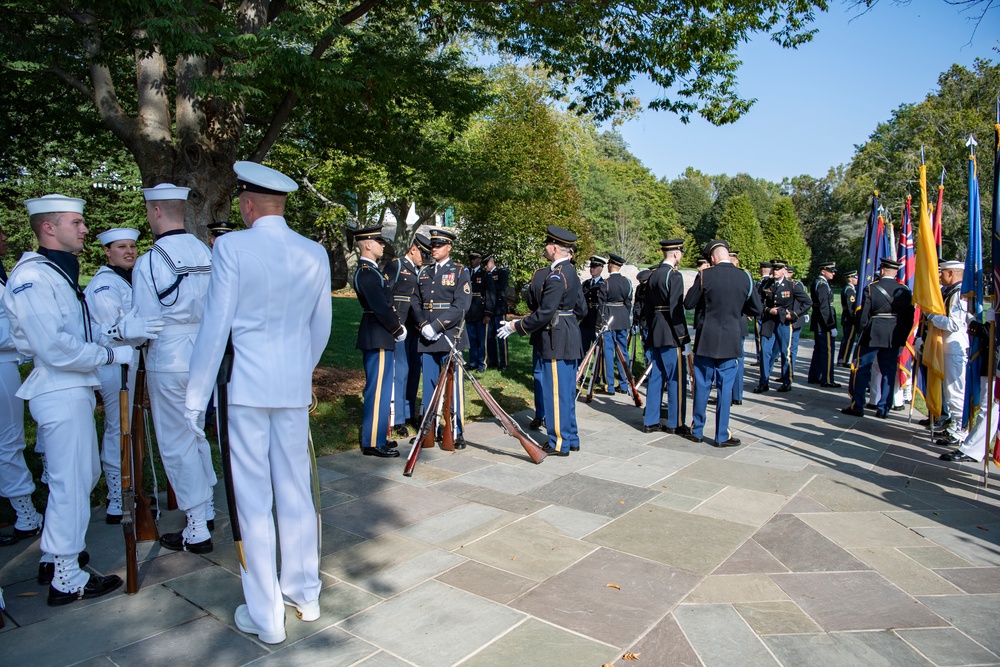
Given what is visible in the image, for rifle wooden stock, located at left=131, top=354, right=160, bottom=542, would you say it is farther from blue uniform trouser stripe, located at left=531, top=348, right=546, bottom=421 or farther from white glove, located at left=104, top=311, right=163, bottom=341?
blue uniform trouser stripe, located at left=531, top=348, right=546, bottom=421

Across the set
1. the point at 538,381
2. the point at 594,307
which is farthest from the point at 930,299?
the point at 594,307

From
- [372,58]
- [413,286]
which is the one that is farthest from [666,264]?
[372,58]

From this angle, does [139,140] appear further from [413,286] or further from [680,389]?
[680,389]

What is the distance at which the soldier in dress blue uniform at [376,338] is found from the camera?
21.9 ft

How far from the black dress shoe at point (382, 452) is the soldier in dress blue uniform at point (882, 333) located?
6.40 m

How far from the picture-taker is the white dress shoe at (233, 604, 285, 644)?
10.9 ft

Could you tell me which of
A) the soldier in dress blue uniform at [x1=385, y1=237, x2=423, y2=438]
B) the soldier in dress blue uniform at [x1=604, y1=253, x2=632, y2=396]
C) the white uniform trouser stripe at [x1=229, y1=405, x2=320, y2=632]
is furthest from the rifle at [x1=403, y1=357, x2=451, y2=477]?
the soldier in dress blue uniform at [x1=604, y1=253, x2=632, y2=396]

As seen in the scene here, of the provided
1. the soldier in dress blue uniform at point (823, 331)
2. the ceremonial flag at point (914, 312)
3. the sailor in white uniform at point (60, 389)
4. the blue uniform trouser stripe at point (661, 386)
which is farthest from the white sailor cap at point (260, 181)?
the soldier in dress blue uniform at point (823, 331)

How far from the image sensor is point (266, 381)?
334cm

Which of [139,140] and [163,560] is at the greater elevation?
[139,140]

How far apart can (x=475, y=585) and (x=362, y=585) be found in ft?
2.12

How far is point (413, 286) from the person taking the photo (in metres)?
7.60

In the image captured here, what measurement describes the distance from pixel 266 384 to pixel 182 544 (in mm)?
1828

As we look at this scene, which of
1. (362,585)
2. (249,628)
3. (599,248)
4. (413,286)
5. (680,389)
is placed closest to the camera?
(249,628)
